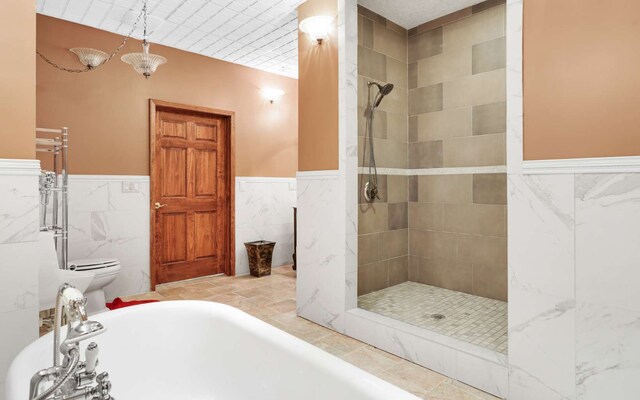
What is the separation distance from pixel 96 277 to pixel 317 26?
8.93 ft

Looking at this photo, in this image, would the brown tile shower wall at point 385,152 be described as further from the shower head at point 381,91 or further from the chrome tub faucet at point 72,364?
the chrome tub faucet at point 72,364

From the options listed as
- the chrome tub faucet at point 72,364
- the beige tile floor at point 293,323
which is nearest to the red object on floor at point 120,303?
the beige tile floor at point 293,323

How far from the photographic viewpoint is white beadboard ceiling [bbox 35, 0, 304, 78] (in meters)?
3.11

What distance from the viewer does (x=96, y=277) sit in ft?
9.93

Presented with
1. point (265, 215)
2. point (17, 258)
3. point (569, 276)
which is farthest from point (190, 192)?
point (569, 276)

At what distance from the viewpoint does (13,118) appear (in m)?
1.85

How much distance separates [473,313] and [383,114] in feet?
6.12

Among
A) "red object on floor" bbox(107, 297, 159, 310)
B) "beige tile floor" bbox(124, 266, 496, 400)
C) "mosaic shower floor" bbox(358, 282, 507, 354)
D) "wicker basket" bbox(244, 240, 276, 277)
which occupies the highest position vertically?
"wicker basket" bbox(244, 240, 276, 277)

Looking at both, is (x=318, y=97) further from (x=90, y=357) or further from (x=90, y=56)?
(x=90, y=357)

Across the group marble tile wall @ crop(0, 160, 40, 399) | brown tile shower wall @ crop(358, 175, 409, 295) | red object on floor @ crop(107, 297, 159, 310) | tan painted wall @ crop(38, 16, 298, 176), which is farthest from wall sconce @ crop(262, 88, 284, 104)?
marble tile wall @ crop(0, 160, 40, 399)

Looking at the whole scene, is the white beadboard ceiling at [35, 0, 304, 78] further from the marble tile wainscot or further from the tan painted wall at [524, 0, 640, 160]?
the tan painted wall at [524, 0, 640, 160]

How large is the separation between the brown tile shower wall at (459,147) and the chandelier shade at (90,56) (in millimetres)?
2950

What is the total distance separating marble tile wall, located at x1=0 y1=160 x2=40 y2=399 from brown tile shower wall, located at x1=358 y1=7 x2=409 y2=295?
2.23 meters

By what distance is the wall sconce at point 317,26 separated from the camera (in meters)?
2.84
